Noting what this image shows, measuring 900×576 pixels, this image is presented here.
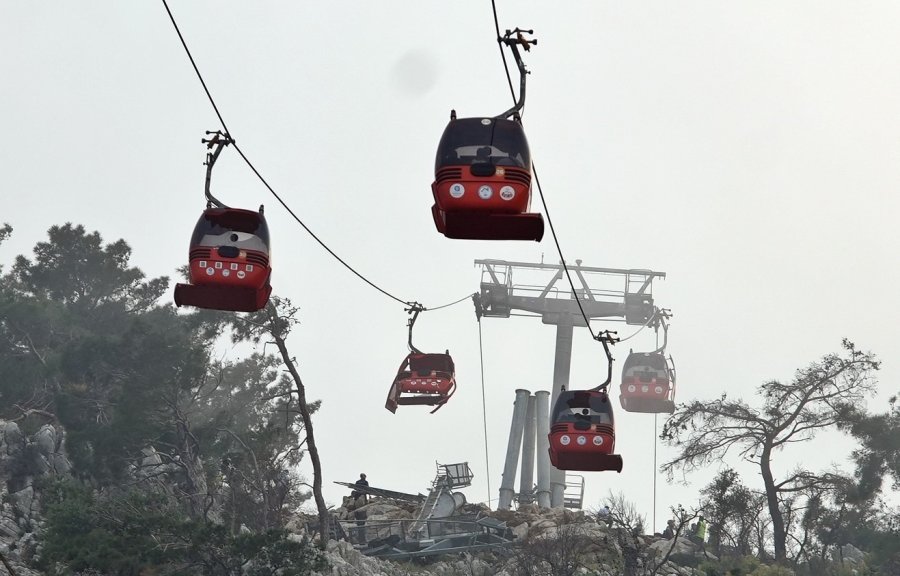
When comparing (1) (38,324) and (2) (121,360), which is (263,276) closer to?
(2) (121,360)

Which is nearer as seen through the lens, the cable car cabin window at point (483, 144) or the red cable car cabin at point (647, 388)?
the cable car cabin window at point (483, 144)

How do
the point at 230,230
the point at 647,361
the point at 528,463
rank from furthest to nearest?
the point at 528,463 < the point at 647,361 < the point at 230,230

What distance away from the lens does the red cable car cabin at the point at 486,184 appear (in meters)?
16.7

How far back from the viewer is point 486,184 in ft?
54.7

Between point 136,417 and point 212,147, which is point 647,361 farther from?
point 212,147

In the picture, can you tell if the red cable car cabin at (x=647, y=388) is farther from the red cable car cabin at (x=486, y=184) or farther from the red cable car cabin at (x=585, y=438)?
the red cable car cabin at (x=486, y=184)

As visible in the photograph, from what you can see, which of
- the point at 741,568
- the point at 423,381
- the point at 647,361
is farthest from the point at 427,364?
the point at 647,361

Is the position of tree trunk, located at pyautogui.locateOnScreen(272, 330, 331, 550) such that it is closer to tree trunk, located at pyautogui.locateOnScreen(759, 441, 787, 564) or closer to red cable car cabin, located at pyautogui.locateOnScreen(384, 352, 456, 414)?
red cable car cabin, located at pyautogui.locateOnScreen(384, 352, 456, 414)

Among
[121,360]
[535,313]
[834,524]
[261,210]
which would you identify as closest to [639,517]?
[834,524]

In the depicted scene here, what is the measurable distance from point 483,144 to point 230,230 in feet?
14.0

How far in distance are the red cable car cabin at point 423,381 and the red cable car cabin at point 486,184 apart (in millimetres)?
17949

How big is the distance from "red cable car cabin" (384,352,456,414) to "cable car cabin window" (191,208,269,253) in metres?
15.6

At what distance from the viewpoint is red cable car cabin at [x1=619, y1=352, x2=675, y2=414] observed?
186 ft

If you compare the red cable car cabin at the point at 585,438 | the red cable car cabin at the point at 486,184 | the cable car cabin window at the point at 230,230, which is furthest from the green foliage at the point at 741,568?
the red cable car cabin at the point at 486,184
